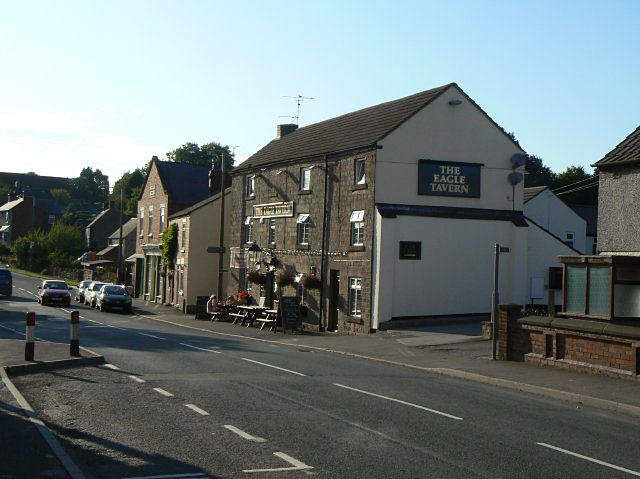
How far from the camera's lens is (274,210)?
133 feet

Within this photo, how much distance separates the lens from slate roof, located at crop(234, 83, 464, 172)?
106 feet

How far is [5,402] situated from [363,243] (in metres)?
20.9

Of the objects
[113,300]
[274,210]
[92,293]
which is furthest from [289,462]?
[92,293]

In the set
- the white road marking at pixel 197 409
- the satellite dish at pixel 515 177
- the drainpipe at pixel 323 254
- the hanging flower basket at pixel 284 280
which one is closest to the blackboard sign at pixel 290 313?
the drainpipe at pixel 323 254

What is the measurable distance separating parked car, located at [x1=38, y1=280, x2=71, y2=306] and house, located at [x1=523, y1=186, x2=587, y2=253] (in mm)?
31201

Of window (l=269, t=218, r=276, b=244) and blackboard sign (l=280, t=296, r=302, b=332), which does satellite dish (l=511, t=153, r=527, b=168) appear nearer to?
blackboard sign (l=280, t=296, r=302, b=332)

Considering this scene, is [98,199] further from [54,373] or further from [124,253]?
[54,373]

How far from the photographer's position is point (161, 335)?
29.0m

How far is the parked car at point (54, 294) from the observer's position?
49.8m

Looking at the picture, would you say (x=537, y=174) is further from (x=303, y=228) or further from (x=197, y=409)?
(x=197, y=409)

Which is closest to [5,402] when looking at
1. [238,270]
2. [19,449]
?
[19,449]

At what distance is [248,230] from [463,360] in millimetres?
24920

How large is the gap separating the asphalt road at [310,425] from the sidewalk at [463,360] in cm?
74

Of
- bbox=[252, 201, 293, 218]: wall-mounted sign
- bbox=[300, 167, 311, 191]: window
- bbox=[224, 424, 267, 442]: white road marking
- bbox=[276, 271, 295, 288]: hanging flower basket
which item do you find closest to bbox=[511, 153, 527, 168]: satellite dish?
bbox=[300, 167, 311, 191]: window
